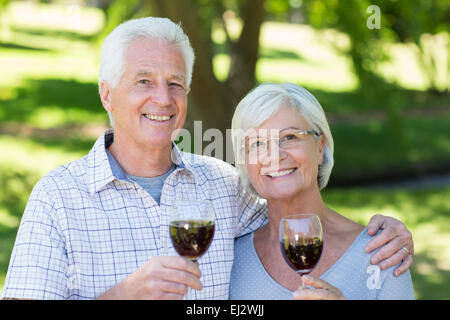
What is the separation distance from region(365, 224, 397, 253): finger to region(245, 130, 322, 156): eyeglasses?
1.85 ft

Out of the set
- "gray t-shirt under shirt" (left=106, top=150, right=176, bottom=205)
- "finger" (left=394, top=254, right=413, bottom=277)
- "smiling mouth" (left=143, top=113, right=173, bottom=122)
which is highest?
"smiling mouth" (left=143, top=113, right=173, bottom=122)

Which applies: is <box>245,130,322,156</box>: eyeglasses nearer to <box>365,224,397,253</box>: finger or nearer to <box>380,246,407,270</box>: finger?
<box>365,224,397,253</box>: finger

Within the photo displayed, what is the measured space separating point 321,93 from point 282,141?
16528mm

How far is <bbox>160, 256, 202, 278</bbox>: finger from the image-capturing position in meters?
2.24

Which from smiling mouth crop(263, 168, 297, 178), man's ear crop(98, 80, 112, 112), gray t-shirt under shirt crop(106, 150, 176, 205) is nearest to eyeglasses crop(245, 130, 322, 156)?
smiling mouth crop(263, 168, 297, 178)

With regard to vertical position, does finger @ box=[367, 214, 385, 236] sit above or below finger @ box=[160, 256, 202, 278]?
above

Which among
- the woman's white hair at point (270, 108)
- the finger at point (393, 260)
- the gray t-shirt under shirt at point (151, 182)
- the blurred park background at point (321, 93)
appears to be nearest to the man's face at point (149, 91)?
the gray t-shirt under shirt at point (151, 182)

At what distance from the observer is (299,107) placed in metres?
2.95

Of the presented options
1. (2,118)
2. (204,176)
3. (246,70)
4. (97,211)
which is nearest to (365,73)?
(246,70)

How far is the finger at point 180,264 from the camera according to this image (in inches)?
88.1

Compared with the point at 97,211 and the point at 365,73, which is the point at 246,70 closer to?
the point at 365,73

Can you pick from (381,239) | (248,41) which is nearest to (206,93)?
(248,41)

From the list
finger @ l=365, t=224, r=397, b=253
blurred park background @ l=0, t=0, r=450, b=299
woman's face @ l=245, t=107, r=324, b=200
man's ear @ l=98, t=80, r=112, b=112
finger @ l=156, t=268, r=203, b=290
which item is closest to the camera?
finger @ l=156, t=268, r=203, b=290

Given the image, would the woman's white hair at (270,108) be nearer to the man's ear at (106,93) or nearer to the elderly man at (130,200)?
the elderly man at (130,200)
